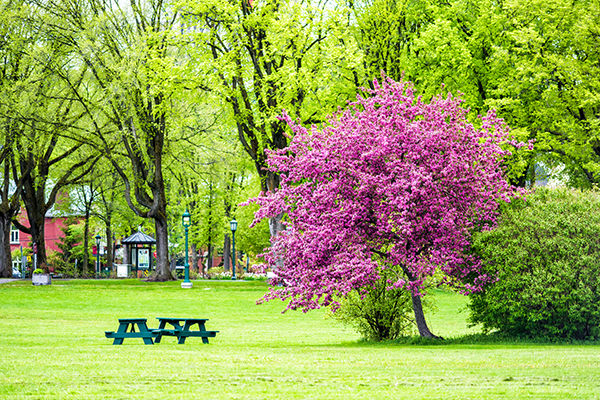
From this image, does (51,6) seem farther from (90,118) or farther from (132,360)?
(132,360)

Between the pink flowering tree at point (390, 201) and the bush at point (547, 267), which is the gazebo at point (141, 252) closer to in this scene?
the pink flowering tree at point (390, 201)

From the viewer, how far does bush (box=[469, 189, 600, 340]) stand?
15.4 m

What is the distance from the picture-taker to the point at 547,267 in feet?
51.0

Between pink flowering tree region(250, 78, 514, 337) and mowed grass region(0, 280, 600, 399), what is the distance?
1.57 meters

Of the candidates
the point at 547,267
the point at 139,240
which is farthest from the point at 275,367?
the point at 139,240

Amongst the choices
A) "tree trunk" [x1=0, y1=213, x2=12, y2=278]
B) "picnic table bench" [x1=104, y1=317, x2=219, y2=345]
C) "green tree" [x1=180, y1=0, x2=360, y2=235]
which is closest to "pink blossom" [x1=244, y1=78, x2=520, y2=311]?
"picnic table bench" [x1=104, y1=317, x2=219, y2=345]

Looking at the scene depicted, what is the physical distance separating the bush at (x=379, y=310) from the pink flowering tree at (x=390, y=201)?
41 cm

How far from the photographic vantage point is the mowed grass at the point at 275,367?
8539 mm

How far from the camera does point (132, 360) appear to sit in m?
11.7

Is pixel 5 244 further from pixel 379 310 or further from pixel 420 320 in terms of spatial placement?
pixel 420 320

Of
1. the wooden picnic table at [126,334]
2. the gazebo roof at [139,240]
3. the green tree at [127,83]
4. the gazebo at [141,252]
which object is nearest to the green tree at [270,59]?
the green tree at [127,83]

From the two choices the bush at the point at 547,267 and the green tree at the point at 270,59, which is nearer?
the bush at the point at 547,267

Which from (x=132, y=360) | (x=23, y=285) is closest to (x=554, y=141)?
(x=132, y=360)

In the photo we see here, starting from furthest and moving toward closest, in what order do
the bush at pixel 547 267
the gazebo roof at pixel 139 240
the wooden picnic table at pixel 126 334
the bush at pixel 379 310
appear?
1. the gazebo roof at pixel 139 240
2. the bush at pixel 379 310
3. the bush at pixel 547 267
4. the wooden picnic table at pixel 126 334
